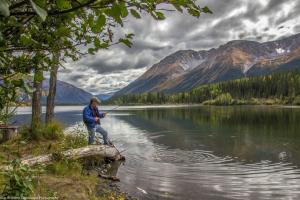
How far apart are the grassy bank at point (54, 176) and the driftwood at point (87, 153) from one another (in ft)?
0.88

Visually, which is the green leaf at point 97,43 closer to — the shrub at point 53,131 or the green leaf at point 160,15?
the green leaf at point 160,15

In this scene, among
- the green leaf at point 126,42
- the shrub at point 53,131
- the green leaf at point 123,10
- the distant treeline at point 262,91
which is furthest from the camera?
the distant treeline at point 262,91

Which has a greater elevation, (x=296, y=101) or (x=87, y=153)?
(x=296, y=101)

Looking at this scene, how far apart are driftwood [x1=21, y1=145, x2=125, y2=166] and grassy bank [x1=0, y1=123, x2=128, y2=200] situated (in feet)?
0.88

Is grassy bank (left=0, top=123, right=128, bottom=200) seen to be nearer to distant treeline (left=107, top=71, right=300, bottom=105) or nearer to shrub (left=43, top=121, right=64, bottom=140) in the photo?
shrub (left=43, top=121, right=64, bottom=140)

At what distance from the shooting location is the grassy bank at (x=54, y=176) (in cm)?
355

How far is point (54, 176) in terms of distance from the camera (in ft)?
35.7

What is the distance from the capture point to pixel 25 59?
2.57 meters

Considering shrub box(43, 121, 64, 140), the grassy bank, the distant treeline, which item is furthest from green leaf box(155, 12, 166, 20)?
the distant treeline

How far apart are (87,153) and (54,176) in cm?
446

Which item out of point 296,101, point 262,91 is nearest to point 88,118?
point 296,101

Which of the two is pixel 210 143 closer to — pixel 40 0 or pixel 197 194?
pixel 197 194

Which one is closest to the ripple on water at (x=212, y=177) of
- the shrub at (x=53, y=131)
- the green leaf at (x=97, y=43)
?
the shrub at (x=53, y=131)

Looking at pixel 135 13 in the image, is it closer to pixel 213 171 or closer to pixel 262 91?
pixel 213 171
